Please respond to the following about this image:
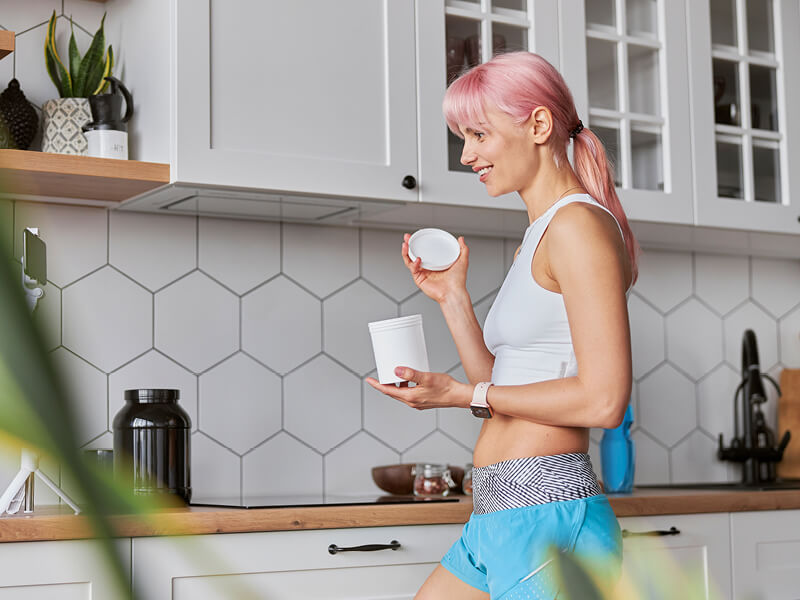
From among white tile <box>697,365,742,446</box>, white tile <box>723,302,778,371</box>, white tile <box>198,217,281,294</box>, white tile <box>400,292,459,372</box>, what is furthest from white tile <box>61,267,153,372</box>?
white tile <box>723,302,778,371</box>

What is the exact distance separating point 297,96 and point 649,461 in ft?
4.81

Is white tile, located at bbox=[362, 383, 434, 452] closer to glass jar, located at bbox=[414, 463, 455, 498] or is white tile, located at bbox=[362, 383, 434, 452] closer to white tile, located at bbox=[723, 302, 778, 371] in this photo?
glass jar, located at bbox=[414, 463, 455, 498]

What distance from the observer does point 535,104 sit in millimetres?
1431

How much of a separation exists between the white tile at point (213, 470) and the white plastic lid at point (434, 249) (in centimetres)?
85

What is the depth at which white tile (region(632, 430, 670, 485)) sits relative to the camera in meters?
2.78

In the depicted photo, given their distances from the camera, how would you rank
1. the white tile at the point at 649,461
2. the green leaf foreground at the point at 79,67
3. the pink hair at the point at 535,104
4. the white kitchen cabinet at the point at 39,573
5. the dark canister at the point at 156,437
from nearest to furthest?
the pink hair at the point at 535,104, the white kitchen cabinet at the point at 39,573, the dark canister at the point at 156,437, the green leaf foreground at the point at 79,67, the white tile at the point at 649,461

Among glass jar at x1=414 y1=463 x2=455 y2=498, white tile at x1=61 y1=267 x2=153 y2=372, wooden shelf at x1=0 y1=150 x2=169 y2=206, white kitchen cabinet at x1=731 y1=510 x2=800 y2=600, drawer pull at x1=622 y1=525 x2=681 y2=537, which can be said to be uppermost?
wooden shelf at x1=0 y1=150 x2=169 y2=206

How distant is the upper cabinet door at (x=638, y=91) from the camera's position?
7.79 ft

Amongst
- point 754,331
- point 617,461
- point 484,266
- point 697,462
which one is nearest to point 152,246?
point 484,266

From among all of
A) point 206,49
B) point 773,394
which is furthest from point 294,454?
point 773,394

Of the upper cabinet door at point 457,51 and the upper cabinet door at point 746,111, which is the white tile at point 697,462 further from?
the upper cabinet door at point 457,51

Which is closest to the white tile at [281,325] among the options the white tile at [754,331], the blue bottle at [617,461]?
the blue bottle at [617,461]

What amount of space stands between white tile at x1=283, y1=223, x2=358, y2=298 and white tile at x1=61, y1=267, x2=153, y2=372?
358 mm

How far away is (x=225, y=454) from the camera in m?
2.27
